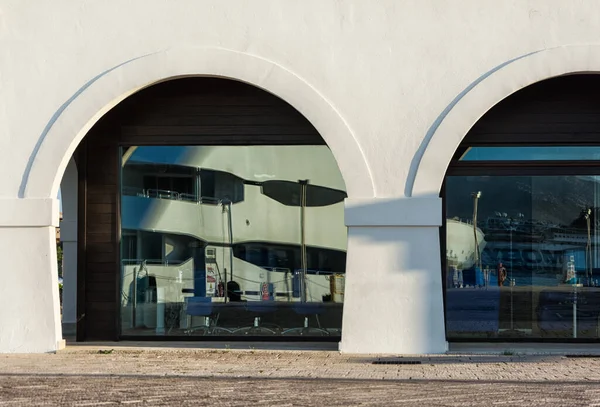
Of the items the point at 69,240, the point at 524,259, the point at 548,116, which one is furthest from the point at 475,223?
the point at 69,240

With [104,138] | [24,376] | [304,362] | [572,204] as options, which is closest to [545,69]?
[572,204]

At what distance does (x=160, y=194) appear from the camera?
45.8ft

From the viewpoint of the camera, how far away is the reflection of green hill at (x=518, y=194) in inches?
528

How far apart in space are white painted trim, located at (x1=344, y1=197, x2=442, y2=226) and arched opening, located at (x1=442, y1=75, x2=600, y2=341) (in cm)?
117

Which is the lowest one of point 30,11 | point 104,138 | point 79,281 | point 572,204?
point 79,281

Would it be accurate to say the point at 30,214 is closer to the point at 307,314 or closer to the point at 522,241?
the point at 307,314

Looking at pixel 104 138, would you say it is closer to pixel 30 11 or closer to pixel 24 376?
pixel 30 11

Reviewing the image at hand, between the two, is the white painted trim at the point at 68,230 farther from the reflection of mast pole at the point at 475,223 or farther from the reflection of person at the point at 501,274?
the reflection of person at the point at 501,274

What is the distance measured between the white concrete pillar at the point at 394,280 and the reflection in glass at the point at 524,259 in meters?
1.24

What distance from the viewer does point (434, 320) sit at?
12.2 m

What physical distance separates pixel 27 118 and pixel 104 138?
1421 mm

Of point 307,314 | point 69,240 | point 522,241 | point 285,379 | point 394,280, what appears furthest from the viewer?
point 69,240

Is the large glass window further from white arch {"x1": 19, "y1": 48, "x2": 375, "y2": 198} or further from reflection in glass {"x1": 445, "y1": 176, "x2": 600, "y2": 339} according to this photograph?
white arch {"x1": 19, "y1": 48, "x2": 375, "y2": 198}

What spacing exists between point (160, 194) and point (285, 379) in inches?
180
